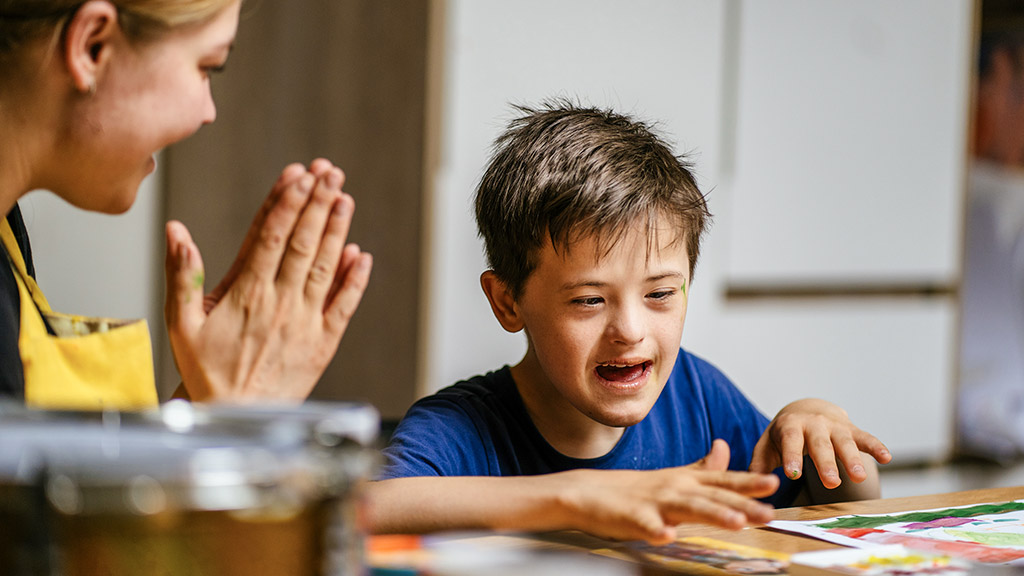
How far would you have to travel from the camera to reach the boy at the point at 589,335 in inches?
37.4

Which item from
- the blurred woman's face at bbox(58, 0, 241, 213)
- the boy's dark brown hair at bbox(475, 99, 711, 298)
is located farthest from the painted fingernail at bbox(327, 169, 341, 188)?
the boy's dark brown hair at bbox(475, 99, 711, 298)

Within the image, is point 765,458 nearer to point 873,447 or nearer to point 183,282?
point 873,447

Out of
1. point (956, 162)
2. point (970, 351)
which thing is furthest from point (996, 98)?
point (970, 351)

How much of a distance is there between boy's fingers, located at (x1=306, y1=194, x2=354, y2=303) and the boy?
0.50 feet

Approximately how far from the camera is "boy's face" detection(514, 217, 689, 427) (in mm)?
954

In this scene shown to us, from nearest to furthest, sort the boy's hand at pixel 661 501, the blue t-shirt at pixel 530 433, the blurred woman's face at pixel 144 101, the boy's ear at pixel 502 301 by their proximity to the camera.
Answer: the boy's hand at pixel 661 501
the blurred woman's face at pixel 144 101
the blue t-shirt at pixel 530 433
the boy's ear at pixel 502 301

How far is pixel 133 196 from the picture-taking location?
89 centimetres

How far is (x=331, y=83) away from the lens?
2.04m

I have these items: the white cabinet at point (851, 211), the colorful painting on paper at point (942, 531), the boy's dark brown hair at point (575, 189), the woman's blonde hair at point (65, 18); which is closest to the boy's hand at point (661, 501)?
the colorful painting on paper at point (942, 531)

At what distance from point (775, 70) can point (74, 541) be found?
2164mm

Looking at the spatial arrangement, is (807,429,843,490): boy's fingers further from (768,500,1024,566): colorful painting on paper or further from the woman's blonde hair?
the woman's blonde hair

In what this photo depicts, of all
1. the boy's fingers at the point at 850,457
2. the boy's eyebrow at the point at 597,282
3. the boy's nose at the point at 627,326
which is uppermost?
the boy's eyebrow at the point at 597,282

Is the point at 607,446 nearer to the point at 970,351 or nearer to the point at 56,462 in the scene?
the point at 56,462

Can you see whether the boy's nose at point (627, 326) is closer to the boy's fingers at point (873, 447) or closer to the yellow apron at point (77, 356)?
the boy's fingers at point (873, 447)
